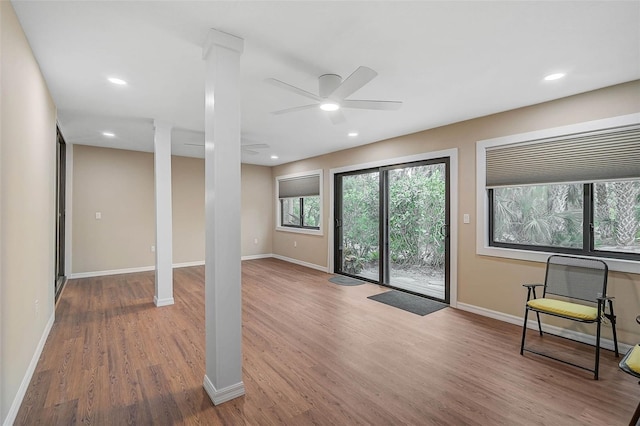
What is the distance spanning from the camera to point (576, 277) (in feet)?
9.71

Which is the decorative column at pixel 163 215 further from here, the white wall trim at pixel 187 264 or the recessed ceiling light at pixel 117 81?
the white wall trim at pixel 187 264

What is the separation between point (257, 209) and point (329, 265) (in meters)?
2.87

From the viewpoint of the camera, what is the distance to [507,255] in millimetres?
3596

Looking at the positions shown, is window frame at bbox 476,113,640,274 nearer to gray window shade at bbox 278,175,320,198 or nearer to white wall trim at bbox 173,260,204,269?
gray window shade at bbox 278,175,320,198

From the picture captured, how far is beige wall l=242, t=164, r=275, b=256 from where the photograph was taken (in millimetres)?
7934

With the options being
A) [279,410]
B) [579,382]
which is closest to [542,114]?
[579,382]

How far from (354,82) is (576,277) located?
9.33 ft

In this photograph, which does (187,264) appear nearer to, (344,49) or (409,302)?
(409,302)

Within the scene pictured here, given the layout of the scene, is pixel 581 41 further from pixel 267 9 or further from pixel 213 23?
pixel 213 23

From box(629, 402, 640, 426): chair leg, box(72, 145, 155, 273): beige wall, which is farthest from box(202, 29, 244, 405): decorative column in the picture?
box(72, 145, 155, 273): beige wall

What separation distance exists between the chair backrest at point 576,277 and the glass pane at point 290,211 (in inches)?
214

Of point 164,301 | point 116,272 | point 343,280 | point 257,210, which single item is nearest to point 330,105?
point 164,301

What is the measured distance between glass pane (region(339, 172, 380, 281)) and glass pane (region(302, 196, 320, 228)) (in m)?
0.86

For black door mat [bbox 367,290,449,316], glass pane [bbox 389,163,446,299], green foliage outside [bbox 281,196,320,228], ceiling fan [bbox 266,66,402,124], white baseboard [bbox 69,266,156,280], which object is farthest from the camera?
green foliage outside [bbox 281,196,320,228]
